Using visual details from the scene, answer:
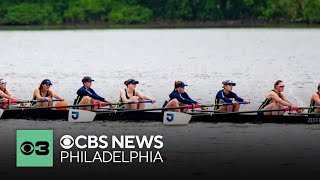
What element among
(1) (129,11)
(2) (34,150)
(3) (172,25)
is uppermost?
(1) (129,11)

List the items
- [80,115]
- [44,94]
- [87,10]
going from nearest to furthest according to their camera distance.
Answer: [80,115] < [44,94] < [87,10]

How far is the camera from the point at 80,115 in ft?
104

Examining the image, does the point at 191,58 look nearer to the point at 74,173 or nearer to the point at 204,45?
the point at 204,45

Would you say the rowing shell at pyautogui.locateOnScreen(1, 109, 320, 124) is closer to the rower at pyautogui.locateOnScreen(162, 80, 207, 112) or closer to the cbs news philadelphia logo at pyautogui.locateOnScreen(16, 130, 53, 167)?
the rower at pyautogui.locateOnScreen(162, 80, 207, 112)

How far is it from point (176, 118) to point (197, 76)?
96.4 feet

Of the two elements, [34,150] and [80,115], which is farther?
[80,115]

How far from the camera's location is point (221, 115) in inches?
1217

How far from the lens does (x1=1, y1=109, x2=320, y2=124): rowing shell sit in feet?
99.9

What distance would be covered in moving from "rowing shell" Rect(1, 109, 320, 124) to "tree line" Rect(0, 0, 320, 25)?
11203 cm

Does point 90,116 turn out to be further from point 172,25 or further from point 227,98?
point 172,25

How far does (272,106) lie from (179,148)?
4.95 meters

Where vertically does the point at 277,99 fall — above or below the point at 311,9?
below

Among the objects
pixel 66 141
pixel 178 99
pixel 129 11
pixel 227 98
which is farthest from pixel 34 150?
pixel 129 11

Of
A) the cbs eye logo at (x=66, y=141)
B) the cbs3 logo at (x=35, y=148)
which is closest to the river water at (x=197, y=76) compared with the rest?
the cbs eye logo at (x=66, y=141)
